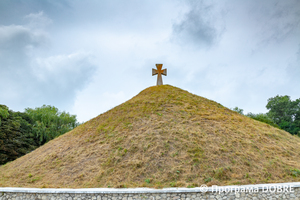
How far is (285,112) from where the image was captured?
3594 centimetres


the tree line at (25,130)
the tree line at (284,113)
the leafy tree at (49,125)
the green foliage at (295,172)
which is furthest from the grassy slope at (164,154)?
the tree line at (284,113)

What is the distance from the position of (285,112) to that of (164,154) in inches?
1399

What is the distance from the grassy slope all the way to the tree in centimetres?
2567

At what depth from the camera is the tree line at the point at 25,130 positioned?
19.4 meters

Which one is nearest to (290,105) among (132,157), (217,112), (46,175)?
(217,112)

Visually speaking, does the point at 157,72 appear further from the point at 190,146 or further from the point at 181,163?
the point at 181,163

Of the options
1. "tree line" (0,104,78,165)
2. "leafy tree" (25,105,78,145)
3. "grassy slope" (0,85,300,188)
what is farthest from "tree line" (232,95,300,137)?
"tree line" (0,104,78,165)

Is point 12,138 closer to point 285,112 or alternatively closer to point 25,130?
point 25,130

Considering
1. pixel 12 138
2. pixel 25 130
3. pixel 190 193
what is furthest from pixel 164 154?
pixel 25 130

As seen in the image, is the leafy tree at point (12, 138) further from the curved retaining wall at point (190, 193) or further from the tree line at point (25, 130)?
the curved retaining wall at point (190, 193)

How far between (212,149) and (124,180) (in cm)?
416

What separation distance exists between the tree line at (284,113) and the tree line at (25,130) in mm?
28876

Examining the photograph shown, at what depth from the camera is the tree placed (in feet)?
110

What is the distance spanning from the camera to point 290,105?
35.9 meters
